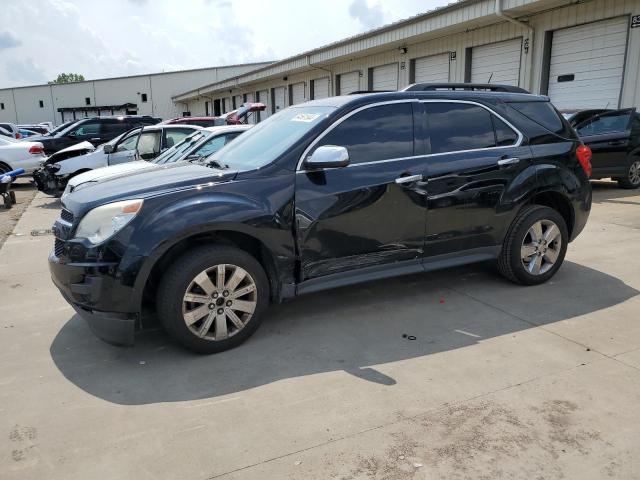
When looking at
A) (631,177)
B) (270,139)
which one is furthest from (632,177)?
(270,139)

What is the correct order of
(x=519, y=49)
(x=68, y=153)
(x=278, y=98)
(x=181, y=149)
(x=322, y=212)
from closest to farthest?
(x=322, y=212) < (x=181, y=149) < (x=68, y=153) < (x=519, y=49) < (x=278, y=98)

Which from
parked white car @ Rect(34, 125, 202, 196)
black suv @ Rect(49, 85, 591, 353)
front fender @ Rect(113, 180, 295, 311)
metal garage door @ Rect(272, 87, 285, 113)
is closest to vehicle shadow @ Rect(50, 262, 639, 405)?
black suv @ Rect(49, 85, 591, 353)

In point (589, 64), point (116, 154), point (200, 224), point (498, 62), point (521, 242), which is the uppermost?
point (498, 62)

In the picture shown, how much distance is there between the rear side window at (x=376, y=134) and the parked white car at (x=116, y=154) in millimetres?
6954

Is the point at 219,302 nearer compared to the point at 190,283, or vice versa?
the point at 190,283

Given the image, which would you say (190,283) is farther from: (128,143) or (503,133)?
(128,143)

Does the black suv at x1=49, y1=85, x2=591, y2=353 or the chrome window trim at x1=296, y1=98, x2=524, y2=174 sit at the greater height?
the chrome window trim at x1=296, y1=98, x2=524, y2=174

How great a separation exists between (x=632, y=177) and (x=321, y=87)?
1585 cm

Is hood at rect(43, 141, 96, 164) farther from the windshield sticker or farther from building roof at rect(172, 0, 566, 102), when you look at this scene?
building roof at rect(172, 0, 566, 102)

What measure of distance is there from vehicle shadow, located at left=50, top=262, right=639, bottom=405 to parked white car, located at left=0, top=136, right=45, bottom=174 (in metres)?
11.0

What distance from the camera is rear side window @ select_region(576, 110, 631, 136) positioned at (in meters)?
10.7

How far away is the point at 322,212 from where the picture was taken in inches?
156

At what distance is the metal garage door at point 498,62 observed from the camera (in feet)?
46.8

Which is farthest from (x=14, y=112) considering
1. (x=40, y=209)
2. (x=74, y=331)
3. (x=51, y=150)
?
(x=74, y=331)
